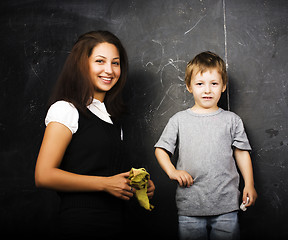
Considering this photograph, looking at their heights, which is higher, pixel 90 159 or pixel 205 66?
pixel 205 66

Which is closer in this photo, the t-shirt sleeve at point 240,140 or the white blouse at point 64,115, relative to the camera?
the white blouse at point 64,115

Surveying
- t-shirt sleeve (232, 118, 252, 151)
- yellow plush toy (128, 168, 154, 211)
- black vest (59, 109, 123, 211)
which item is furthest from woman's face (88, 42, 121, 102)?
t-shirt sleeve (232, 118, 252, 151)

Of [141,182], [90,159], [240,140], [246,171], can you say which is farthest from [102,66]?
[246,171]

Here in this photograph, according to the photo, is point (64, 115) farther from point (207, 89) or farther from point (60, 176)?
point (207, 89)

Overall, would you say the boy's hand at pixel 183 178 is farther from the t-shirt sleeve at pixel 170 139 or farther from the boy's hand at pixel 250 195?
the boy's hand at pixel 250 195

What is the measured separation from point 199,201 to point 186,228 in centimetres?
15

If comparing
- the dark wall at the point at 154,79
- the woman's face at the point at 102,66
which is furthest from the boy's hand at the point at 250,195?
the woman's face at the point at 102,66

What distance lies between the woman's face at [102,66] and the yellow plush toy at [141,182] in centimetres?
49

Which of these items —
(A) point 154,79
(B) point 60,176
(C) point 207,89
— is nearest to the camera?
(B) point 60,176

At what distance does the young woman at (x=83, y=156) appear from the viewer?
1264 mm

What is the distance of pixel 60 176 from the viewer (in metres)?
1.25

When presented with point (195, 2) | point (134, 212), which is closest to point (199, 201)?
point (134, 212)

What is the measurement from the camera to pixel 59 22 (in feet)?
7.27

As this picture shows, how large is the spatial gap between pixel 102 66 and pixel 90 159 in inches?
19.7
